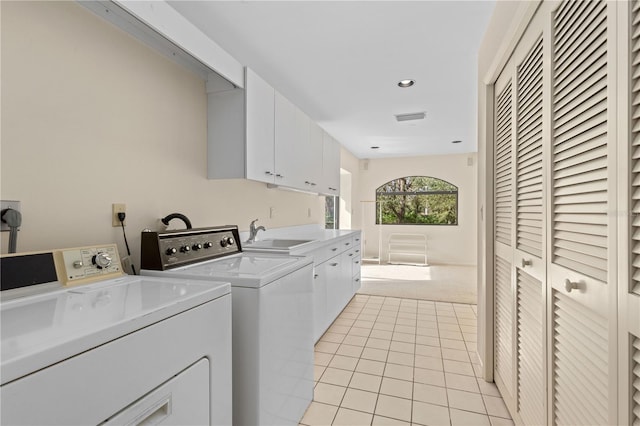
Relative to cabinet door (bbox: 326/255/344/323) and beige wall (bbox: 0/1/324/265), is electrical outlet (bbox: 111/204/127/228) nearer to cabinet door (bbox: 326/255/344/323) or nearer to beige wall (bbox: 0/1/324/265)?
beige wall (bbox: 0/1/324/265)

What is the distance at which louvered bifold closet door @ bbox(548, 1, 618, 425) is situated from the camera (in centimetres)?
80

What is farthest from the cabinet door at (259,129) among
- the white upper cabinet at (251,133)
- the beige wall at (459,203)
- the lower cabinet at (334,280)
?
the beige wall at (459,203)

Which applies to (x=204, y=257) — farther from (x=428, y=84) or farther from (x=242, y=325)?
(x=428, y=84)

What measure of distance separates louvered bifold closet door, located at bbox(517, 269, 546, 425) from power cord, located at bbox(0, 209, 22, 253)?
2013 mm

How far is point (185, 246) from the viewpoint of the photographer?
1.68 meters

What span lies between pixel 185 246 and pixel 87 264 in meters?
0.47

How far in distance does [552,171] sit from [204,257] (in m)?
1.70

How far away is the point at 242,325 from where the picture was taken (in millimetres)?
1313

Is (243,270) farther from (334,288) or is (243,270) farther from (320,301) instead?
(334,288)

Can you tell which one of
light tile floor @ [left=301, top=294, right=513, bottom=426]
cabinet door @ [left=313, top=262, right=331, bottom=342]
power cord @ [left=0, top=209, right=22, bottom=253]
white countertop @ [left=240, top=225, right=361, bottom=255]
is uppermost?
power cord @ [left=0, top=209, right=22, bottom=253]

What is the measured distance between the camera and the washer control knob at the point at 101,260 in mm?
1301

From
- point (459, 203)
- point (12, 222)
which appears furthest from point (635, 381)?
point (459, 203)

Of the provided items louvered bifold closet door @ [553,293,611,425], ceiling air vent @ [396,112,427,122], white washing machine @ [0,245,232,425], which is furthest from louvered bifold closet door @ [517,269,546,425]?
ceiling air vent @ [396,112,427,122]

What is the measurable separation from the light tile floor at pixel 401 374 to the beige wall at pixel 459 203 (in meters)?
3.19
